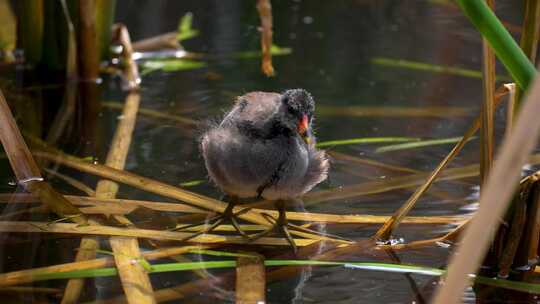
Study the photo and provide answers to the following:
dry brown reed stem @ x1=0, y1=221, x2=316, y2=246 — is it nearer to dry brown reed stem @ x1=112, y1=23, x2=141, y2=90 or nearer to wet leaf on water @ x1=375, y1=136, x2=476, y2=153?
wet leaf on water @ x1=375, y1=136, x2=476, y2=153

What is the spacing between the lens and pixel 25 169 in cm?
303

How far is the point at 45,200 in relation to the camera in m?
2.98

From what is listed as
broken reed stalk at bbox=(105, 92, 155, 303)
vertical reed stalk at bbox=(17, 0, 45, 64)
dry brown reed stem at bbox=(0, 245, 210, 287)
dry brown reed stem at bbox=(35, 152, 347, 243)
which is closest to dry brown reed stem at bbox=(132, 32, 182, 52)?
vertical reed stalk at bbox=(17, 0, 45, 64)

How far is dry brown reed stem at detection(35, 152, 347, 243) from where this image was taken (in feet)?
9.95

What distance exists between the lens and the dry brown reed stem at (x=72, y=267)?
243cm

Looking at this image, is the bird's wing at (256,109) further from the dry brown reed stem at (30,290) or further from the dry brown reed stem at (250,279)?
the dry brown reed stem at (30,290)

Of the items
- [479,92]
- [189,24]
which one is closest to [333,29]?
[189,24]

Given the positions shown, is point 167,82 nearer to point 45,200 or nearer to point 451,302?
point 45,200

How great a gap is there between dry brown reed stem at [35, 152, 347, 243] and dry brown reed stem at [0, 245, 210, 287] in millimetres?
369

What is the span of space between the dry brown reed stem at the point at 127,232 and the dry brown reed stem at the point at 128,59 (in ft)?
5.76

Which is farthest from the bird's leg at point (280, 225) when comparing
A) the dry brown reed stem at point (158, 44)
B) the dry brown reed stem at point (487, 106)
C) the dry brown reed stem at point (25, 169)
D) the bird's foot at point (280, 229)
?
the dry brown reed stem at point (158, 44)

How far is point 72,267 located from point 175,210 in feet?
1.92

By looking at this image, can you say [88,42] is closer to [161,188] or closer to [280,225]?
[161,188]

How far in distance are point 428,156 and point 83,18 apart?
1.94 meters
